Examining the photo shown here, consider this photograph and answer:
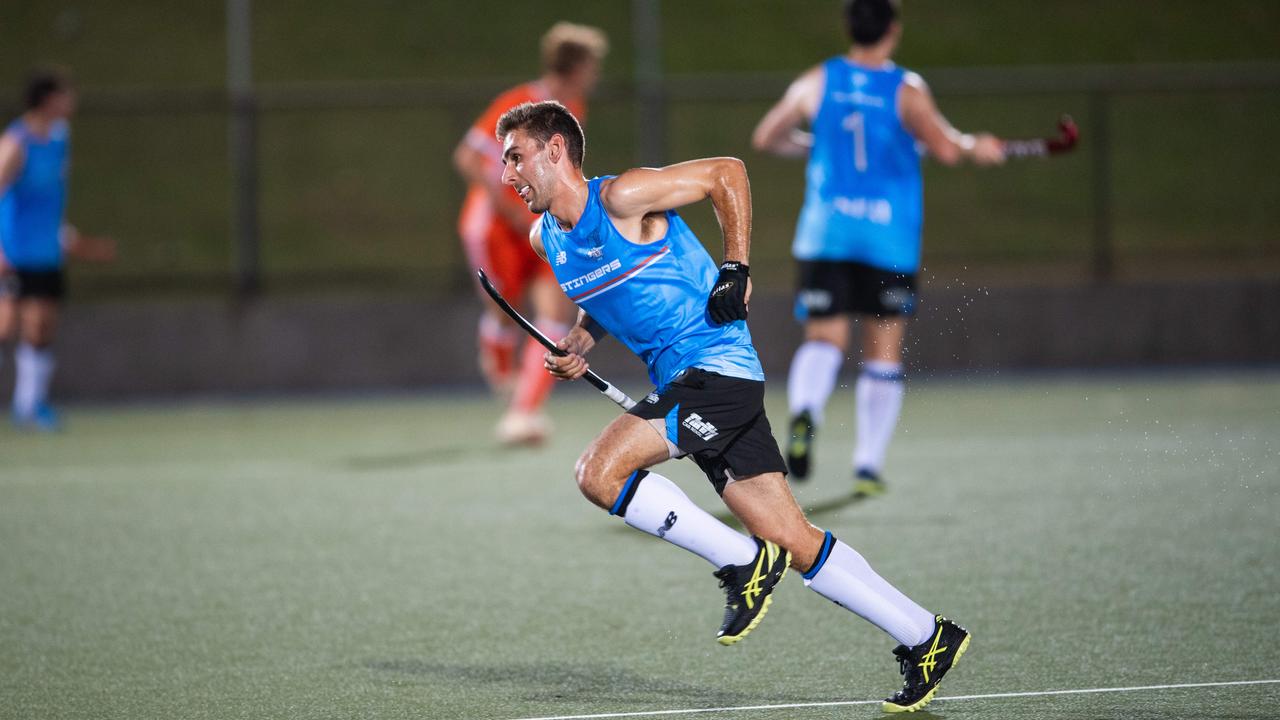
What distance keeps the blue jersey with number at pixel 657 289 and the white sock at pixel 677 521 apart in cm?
35

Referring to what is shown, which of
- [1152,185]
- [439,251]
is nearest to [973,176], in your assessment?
[1152,185]

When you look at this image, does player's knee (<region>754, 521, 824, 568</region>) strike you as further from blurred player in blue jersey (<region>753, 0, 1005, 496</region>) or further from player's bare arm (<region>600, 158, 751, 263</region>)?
blurred player in blue jersey (<region>753, 0, 1005, 496</region>)

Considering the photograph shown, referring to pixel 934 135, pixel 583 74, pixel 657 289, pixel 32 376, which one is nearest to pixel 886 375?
pixel 934 135

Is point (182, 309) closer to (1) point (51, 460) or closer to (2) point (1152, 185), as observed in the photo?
(1) point (51, 460)

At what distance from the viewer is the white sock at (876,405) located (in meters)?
7.77

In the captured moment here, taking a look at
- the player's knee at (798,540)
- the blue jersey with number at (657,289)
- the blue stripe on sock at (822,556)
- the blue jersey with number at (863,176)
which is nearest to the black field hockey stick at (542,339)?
the blue jersey with number at (657,289)

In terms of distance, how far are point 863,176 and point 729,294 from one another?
11.9 ft

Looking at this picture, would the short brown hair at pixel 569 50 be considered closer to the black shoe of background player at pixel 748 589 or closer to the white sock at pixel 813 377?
the white sock at pixel 813 377

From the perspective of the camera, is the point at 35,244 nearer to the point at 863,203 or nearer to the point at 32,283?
the point at 32,283

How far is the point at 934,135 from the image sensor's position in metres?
7.54

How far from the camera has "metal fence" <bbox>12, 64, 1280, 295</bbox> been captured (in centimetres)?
1454

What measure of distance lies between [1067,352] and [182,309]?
7109 mm

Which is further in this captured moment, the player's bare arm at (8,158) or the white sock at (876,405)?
the player's bare arm at (8,158)

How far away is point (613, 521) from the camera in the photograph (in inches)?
291
